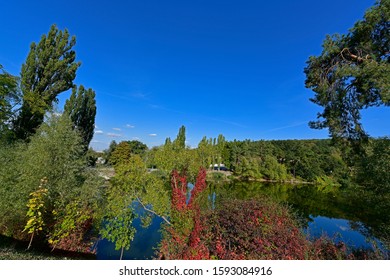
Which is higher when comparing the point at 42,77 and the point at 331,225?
the point at 42,77

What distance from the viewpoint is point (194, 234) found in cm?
453

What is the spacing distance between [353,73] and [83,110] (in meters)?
15.0

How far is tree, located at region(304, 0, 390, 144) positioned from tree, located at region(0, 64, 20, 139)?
428 inches

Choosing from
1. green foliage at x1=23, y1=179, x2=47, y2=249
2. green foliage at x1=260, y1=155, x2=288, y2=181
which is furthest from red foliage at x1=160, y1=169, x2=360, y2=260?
green foliage at x1=260, y1=155, x2=288, y2=181

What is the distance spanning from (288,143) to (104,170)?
37623 mm

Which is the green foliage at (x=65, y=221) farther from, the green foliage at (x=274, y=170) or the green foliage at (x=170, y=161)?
the green foliage at (x=274, y=170)

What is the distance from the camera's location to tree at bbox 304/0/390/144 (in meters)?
4.24

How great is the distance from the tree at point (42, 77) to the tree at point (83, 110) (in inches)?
101

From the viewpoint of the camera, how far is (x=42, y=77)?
9758 mm

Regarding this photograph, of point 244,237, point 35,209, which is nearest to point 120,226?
point 35,209

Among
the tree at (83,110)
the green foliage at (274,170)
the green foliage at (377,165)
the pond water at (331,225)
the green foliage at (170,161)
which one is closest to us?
the green foliage at (377,165)

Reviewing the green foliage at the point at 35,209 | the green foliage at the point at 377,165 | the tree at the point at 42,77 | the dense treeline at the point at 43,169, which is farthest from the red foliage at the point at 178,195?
the tree at the point at 42,77

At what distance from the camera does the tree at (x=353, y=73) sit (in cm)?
424

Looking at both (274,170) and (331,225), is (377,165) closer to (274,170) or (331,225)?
(331,225)
